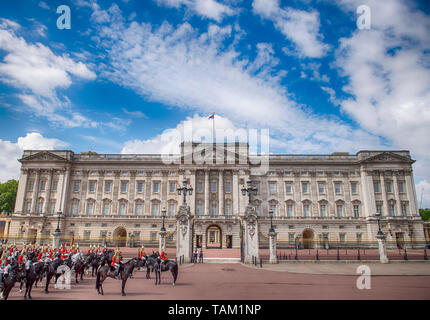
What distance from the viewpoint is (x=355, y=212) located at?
51656mm

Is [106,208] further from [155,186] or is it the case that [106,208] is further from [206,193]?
[206,193]

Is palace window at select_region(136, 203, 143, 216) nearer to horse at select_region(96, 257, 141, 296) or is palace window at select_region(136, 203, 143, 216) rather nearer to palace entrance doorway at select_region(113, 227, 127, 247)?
palace entrance doorway at select_region(113, 227, 127, 247)

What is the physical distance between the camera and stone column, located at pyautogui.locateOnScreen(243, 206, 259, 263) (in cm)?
2473

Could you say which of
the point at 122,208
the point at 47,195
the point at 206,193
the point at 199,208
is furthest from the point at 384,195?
the point at 47,195

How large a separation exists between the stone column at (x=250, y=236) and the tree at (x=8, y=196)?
63813mm

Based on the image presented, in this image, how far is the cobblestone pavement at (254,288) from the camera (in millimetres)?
12273

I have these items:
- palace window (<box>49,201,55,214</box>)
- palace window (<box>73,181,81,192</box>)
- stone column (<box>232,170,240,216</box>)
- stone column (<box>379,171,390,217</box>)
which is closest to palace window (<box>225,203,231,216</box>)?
stone column (<box>232,170,240,216</box>)

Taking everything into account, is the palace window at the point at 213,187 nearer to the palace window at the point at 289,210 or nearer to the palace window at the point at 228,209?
the palace window at the point at 228,209

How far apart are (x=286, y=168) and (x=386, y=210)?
19.8 m

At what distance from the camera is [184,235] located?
2533 centimetres

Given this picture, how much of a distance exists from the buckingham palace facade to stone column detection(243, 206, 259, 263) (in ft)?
78.4

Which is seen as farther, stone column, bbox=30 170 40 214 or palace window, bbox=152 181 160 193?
palace window, bbox=152 181 160 193
